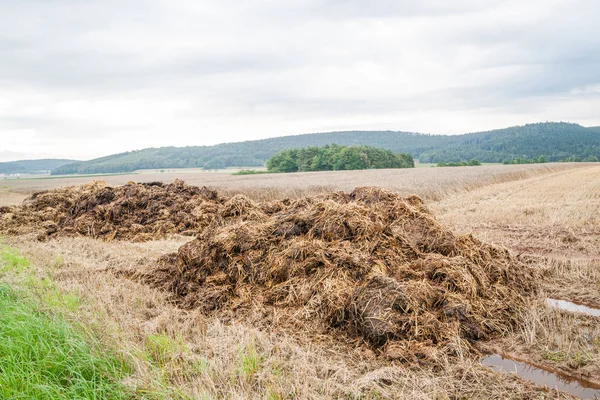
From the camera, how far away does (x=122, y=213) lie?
15.0 meters

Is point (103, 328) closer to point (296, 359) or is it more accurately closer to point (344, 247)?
point (296, 359)

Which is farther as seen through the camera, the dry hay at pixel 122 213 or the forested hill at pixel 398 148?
the forested hill at pixel 398 148

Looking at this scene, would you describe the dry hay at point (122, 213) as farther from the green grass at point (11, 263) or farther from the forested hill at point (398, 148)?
the forested hill at point (398, 148)

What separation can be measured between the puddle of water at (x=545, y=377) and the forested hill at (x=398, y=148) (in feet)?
356

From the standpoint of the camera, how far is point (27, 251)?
11047mm

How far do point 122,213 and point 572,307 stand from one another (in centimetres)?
1351

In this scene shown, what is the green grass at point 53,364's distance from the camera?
3.65 meters

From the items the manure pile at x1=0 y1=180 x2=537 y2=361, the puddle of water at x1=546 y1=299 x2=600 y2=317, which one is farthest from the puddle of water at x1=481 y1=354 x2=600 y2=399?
the puddle of water at x1=546 y1=299 x2=600 y2=317

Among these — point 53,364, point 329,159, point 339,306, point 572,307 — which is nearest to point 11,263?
point 53,364

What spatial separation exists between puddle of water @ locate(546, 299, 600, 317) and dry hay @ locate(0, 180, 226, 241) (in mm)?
10485

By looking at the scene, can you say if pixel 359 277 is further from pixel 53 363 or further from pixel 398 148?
pixel 398 148

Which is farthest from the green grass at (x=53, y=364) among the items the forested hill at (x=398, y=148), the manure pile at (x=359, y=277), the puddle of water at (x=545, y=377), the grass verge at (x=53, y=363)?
the forested hill at (x=398, y=148)

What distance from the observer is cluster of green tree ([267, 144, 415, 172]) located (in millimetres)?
75562

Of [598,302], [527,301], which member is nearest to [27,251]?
[527,301]
